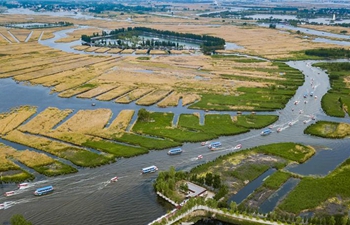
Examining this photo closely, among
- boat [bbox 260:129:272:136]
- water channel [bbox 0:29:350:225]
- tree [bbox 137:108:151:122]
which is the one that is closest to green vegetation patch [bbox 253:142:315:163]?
water channel [bbox 0:29:350:225]

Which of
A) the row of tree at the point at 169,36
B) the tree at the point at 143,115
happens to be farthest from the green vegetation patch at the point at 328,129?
the row of tree at the point at 169,36

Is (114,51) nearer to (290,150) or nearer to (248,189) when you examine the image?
(290,150)

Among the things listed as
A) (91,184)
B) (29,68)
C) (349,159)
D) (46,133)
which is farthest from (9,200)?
(29,68)

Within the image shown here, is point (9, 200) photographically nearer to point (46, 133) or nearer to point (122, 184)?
point (122, 184)

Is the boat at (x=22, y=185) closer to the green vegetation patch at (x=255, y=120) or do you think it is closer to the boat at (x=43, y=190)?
the boat at (x=43, y=190)

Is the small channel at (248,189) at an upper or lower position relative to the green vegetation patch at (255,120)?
lower

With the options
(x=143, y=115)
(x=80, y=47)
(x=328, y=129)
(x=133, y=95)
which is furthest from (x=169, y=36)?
(x=328, y=129)
